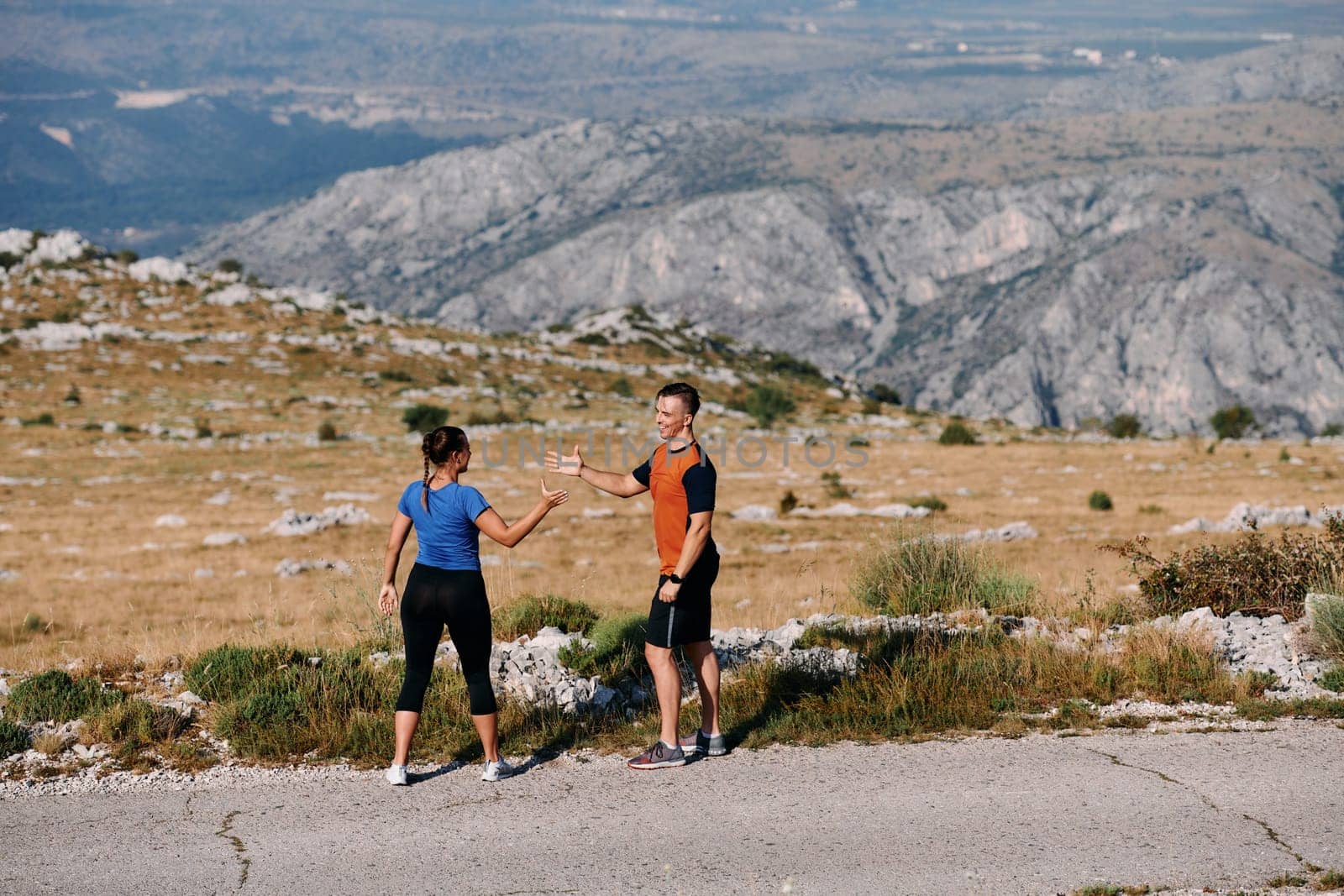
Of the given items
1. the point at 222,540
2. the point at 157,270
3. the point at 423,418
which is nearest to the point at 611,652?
the point at 222,540

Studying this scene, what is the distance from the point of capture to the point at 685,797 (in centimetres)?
714

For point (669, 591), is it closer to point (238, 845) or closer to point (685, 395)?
point (685, 395)

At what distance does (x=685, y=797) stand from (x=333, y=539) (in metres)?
18.9

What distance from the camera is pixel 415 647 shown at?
7594 mm

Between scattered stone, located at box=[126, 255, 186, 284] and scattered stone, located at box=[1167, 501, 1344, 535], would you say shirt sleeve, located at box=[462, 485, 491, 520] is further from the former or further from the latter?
scattered stone, located at box=[126, 255, 186, 284]

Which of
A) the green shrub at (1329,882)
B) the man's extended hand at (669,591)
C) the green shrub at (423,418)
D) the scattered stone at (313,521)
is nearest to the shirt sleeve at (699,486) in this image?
the man's extended hand at (669,591)

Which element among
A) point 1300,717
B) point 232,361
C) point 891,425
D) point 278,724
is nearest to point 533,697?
point 278,724

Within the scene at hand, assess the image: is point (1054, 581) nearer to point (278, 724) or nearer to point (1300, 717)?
point (1300, 717)

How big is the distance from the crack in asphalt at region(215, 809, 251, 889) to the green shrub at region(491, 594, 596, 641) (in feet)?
14.1

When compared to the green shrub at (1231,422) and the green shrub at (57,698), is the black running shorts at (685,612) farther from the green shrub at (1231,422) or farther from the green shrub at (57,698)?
the green shrub at (1231,422)

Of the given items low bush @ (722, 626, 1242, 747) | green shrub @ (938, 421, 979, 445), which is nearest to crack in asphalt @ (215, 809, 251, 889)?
low bush @ (722, 626, 1242, 747)

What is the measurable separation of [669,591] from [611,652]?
2.83 metres

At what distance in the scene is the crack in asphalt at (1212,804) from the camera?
612 cm

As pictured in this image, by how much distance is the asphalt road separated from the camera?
19.7 ft
